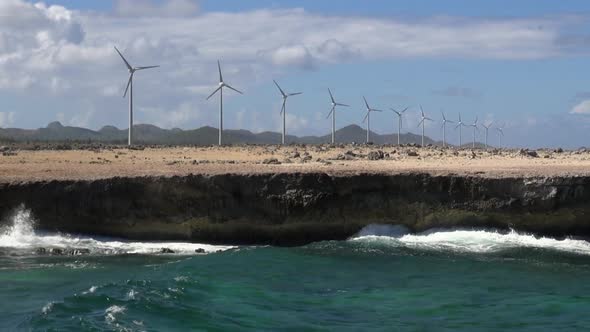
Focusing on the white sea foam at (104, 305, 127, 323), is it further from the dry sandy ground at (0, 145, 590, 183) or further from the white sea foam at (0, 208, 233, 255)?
the dry sandy ground at (0, 145, 590, 183)

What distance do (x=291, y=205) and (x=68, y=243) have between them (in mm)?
6123

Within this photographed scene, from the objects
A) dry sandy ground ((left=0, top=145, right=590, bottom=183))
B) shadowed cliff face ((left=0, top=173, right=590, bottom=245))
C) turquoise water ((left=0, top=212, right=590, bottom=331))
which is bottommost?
turquoise water ((left=0, top=212, right=590, bottom=331))

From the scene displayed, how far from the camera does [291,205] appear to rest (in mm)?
24953

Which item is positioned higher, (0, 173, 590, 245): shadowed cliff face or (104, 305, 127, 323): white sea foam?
(0, 173, 590, 245): shadowed cliff face

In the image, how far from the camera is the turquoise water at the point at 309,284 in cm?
1490

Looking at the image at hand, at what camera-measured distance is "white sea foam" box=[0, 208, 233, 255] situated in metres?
23.3

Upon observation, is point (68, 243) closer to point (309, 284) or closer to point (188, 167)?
point (188, 167)

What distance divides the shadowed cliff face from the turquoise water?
0.52m

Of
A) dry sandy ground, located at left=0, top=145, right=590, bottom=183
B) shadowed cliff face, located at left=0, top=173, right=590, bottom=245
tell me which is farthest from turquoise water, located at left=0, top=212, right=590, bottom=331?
dry sandy ground, located at left=0, top=145, right=590, bottom=183

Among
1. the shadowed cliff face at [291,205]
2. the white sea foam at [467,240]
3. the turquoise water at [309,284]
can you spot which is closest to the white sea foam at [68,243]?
the turquoise water at [309,284]

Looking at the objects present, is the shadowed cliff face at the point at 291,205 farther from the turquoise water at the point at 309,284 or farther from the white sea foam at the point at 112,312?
the white sea foam at the point at 112,312

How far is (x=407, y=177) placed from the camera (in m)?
25.5

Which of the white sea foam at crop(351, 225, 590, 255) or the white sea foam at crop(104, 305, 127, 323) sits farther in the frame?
the white sea foam at crop(351, 225, 590, 255)

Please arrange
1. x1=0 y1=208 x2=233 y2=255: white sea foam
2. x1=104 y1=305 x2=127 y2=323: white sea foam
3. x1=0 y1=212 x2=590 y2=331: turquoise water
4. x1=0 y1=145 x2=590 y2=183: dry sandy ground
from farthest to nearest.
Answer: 1. x1=0 y1=145 x2=590 y2=183: dry sandy ground
2. x1=0 y1=208 x2=233 y2=255: white sea foam
3. x1=0 y1=212 x2=590 y2=331: turquoise water
4. x1=104 y1=305 x2=127 y2=323: white sea foam
